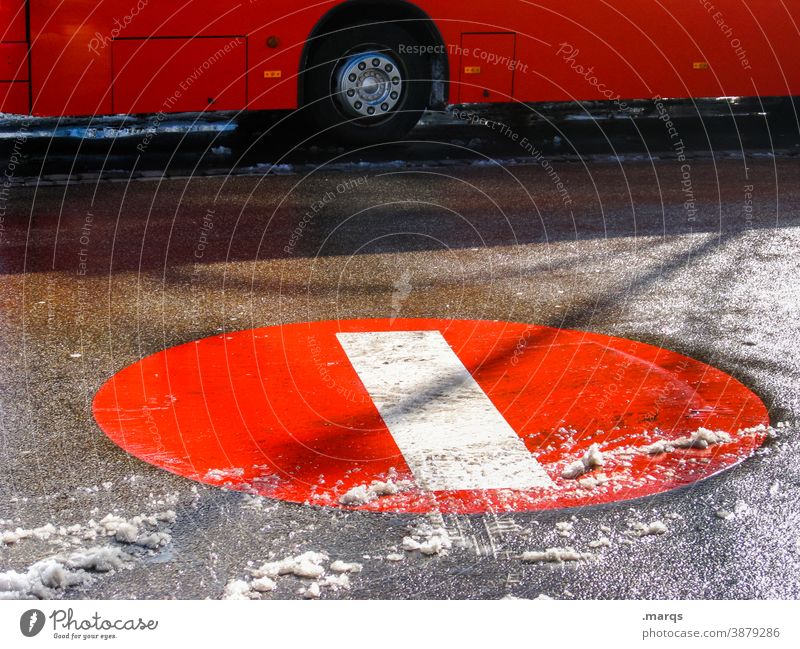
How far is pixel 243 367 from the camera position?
5.11 m

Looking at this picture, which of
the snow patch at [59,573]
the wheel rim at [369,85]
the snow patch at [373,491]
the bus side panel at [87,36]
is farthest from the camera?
the wheel rim at [369,85]

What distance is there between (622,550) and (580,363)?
1746mm

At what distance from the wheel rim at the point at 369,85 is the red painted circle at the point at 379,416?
200 inches

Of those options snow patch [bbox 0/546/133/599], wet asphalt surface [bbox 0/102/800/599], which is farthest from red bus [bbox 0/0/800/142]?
snow patch [bbox 0/546/133/599]

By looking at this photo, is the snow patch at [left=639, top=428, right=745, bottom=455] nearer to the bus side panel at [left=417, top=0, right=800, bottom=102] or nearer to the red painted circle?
the red painted circle

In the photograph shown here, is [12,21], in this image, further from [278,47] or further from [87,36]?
[278,47]

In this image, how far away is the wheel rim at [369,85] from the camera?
1039 cm

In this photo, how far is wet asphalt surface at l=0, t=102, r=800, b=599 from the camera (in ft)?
11.3

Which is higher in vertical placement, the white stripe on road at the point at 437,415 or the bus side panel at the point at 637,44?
the bus side panel at the point at 637,44

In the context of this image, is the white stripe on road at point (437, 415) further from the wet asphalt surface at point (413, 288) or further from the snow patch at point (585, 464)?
the wet asphalt surface at point (413, 288)

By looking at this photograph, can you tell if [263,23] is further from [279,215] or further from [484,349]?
[484,349]

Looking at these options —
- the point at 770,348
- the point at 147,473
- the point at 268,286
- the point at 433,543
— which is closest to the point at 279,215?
the point at 268,286

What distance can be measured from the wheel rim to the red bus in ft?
0.04

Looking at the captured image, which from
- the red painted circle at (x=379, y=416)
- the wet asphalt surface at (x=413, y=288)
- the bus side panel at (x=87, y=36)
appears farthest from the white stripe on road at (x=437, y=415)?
the bus side panel at (x=87, y=36)
